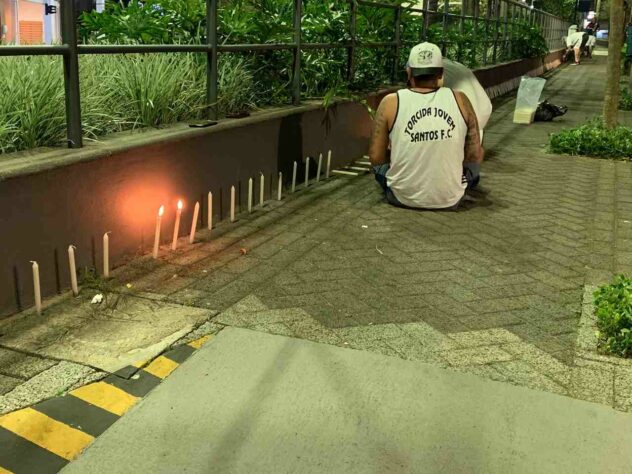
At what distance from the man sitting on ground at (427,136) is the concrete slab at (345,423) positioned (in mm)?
2830

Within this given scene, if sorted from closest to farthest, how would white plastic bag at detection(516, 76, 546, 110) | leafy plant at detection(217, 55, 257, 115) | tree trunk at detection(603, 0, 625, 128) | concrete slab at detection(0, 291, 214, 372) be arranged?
concrete slab at detection(0, 291, 214, 372)
leafy plant at detection(217, 55, 257, 115)
tree trunk at detection(603, 0, 625, 128)
white plastic bag at detection(516, 76, 546, 110)

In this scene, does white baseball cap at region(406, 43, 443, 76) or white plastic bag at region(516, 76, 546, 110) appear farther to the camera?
white plastic bag at region(516, 76, 546, 110)

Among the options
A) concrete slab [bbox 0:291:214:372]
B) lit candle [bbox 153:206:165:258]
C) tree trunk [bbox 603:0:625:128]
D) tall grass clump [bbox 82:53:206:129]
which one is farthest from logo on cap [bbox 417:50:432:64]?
tree trunk [bbox 603:0:625:128]

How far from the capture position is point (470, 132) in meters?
5.98

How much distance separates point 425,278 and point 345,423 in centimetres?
178

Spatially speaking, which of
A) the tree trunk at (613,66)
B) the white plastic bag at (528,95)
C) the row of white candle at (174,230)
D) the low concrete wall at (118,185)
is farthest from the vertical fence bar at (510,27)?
the low concrete wall at (118,185)

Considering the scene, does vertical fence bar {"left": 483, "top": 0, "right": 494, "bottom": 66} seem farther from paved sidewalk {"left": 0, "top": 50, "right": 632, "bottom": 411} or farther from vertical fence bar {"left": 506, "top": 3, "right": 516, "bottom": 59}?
paved sidewalk {"left": 0, "top": 50, "right": 632, "bottom": 411}

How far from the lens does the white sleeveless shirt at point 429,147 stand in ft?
19.1

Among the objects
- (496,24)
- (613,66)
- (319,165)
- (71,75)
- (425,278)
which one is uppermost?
(496,24)

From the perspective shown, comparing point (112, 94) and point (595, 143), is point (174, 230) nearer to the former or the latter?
point (112, 94)

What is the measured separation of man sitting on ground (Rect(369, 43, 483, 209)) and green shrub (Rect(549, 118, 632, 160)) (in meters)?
3.50

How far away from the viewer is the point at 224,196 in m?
5.51

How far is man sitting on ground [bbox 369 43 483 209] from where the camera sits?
19.1 ft

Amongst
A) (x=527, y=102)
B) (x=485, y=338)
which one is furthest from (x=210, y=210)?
(x=527, y=102)
